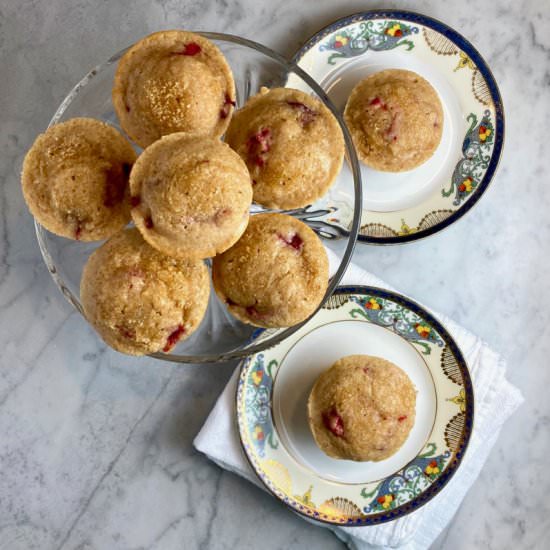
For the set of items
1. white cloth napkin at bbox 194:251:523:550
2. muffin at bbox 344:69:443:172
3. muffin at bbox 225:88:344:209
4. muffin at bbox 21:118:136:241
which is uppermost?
muffin at bbox 344:69:443:172

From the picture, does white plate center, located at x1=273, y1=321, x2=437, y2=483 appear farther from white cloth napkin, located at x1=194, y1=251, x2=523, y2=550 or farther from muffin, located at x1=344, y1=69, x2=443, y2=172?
muffin, located at x1=344, y1=69, x2=443, y2=172

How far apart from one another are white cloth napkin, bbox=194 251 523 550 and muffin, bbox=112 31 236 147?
63cm

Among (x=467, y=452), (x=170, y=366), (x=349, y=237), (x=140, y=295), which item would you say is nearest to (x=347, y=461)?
(x=467, y=452)

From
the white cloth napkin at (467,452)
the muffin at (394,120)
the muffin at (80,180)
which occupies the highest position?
the muffin at (394,120)

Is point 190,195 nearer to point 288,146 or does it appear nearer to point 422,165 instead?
point 288,146

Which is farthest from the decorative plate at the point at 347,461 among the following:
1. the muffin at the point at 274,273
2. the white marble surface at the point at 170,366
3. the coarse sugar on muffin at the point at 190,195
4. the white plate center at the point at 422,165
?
the coarse sugar on muffin at the point at 190,195

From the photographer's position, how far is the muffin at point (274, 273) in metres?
1.23

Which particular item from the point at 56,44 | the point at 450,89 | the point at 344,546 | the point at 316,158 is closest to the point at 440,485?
the point at 344,546

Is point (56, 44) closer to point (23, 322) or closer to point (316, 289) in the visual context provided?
point (23, 322)

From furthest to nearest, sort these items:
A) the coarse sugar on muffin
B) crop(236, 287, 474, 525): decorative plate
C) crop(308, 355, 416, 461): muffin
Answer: crop(236, 287, 474, 525): decorative plate < crop(308, 355, 416, 461): muffin < the coarse sugar on muffin

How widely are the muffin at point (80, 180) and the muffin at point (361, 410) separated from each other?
25.7 inches

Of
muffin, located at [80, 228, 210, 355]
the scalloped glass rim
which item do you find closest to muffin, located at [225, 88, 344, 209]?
the scalloped glass rim

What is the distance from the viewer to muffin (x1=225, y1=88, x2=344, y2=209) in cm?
123

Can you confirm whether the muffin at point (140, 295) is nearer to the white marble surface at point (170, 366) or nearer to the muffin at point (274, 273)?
the muffin at point (274, 273)
